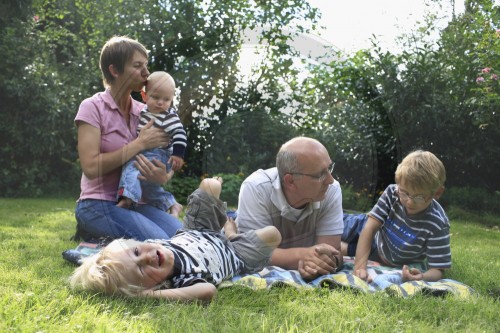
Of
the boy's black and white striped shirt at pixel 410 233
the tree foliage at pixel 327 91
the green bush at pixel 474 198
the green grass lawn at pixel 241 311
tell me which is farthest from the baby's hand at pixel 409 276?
the tree foliage at pixel 327 91

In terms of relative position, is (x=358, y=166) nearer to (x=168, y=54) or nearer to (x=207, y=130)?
(x=207, y=130)

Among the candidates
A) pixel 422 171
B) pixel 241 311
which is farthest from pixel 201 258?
pixel 422 171

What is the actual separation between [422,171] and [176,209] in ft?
3.76

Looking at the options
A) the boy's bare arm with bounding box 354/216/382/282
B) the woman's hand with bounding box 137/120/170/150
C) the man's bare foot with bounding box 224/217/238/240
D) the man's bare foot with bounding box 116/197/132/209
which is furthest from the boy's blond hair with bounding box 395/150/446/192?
the man's bare foot with bounding box 116/197/132/209

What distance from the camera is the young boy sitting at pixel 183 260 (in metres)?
2.26

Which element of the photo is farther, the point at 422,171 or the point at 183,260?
the point at 422,171

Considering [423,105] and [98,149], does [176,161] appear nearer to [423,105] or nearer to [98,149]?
[98,149]

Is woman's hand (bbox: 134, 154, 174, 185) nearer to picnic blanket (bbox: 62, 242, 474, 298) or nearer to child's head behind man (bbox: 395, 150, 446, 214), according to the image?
picnic blanket (bbox: 62, 242, 474, 298)

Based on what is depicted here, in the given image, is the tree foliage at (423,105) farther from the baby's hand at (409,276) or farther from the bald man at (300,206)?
the baby's hand at (409,276)

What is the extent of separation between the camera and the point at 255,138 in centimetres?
206

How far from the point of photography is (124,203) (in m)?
2.71

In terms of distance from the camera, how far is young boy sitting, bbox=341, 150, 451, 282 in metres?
2.75

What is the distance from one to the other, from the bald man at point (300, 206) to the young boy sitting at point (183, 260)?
9cm

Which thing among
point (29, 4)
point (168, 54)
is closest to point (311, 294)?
point (168, 54)
